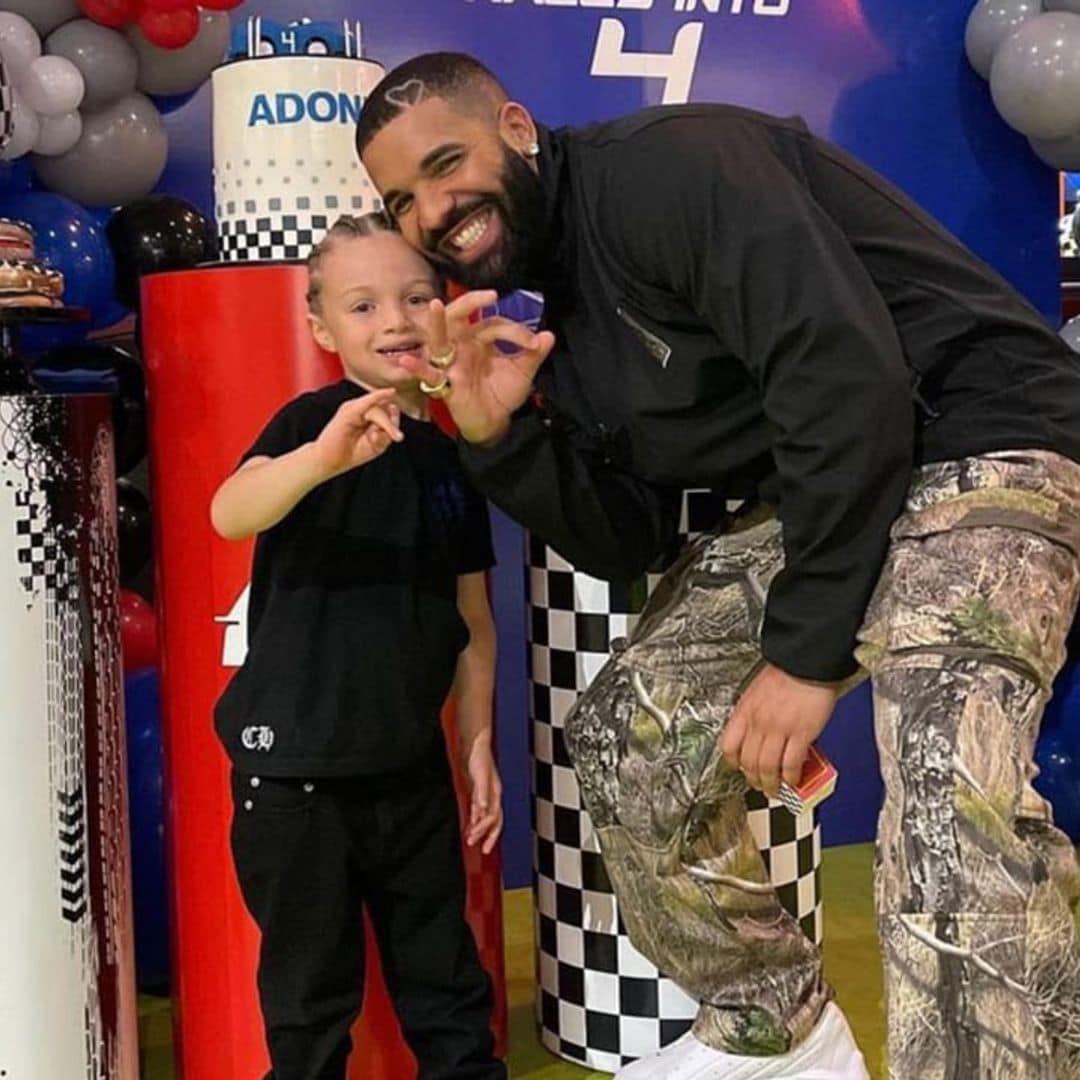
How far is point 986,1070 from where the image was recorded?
1423mm

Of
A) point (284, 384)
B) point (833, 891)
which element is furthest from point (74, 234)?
point (833, 891)

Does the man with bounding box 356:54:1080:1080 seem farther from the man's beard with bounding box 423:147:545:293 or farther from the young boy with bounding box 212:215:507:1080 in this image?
the young boy with bounding box 212:215:507:1080

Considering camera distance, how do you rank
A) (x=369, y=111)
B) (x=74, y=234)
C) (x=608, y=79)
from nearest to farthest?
(x=369, y=111), (x=74, y=234), (x=608, y=79)

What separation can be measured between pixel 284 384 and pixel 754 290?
72 cm

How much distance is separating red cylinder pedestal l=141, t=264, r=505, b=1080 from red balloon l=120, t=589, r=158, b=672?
367mm

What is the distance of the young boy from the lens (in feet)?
5.99

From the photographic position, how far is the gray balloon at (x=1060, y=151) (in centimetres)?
328

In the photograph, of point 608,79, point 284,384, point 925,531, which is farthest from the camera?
point 608,79

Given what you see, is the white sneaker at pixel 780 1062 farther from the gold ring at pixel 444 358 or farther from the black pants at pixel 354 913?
the gold ring at pixel 444 358

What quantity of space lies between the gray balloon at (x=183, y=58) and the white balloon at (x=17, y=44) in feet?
0.54

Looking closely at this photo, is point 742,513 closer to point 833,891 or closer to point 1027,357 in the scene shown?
point 1027,357

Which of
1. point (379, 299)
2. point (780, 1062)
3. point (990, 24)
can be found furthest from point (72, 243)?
point (990, 24)

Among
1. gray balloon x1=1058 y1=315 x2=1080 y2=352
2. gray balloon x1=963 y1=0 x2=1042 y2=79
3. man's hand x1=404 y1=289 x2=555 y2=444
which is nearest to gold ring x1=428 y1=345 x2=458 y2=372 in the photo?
man's hand x1=404 y1=289 x2=555 y2=444

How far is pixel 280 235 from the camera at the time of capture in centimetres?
205
